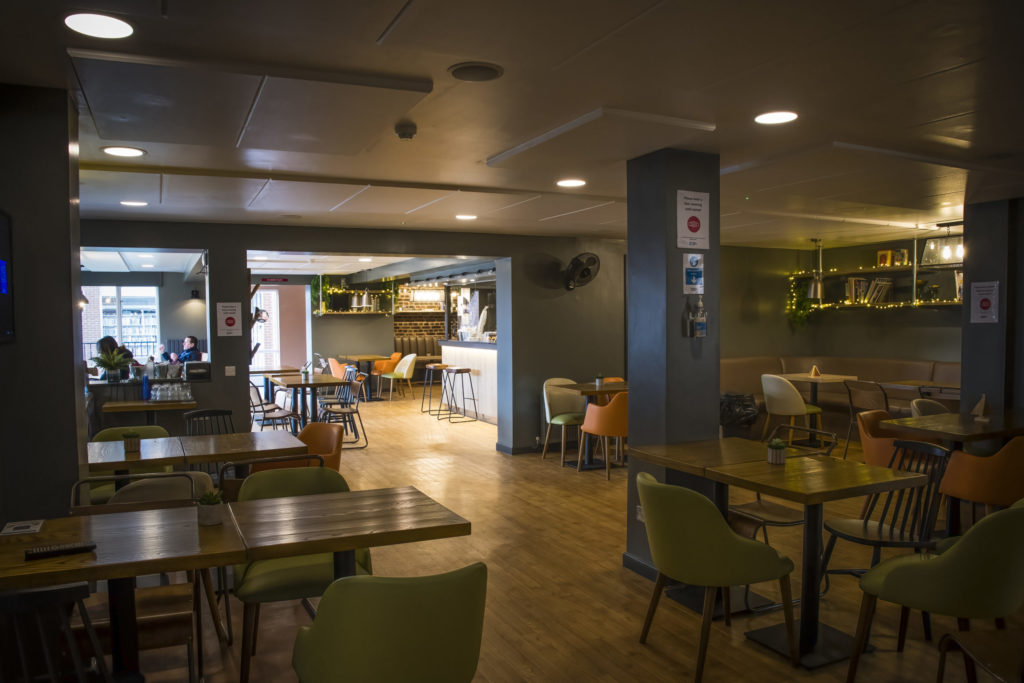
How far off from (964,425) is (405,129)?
4145mm

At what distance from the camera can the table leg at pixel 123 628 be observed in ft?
7.42

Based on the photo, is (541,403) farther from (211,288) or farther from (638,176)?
(638,176)

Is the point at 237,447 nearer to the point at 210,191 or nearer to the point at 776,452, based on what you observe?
the point at 210,191

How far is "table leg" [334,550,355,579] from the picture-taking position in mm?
2518

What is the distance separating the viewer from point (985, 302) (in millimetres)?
5707

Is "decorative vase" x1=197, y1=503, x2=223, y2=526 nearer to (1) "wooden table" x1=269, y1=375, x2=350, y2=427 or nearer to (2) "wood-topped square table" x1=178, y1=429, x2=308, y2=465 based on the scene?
(2) "wood-topped square table" x1=178, y1=429, x2=308, y2=465

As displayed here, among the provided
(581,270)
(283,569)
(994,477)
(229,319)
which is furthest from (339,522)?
(581,270)

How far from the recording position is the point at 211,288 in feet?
21.6

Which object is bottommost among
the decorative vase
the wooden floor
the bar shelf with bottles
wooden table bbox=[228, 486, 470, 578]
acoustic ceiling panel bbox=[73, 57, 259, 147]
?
the wooden floor

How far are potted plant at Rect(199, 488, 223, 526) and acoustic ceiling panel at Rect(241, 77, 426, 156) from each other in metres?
1.58

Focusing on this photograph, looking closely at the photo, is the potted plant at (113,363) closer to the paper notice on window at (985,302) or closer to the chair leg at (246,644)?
the chair leg at (246,644)

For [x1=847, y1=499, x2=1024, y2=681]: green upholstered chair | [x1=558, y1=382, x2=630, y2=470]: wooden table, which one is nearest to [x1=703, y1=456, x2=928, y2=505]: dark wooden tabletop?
[x1=847, y1=499, x2=1024, y2=681]: green upholstered chair

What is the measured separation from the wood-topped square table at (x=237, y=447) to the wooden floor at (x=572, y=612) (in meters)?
0.85

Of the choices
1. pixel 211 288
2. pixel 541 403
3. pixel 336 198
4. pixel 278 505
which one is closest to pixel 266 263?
pixel 211 288
